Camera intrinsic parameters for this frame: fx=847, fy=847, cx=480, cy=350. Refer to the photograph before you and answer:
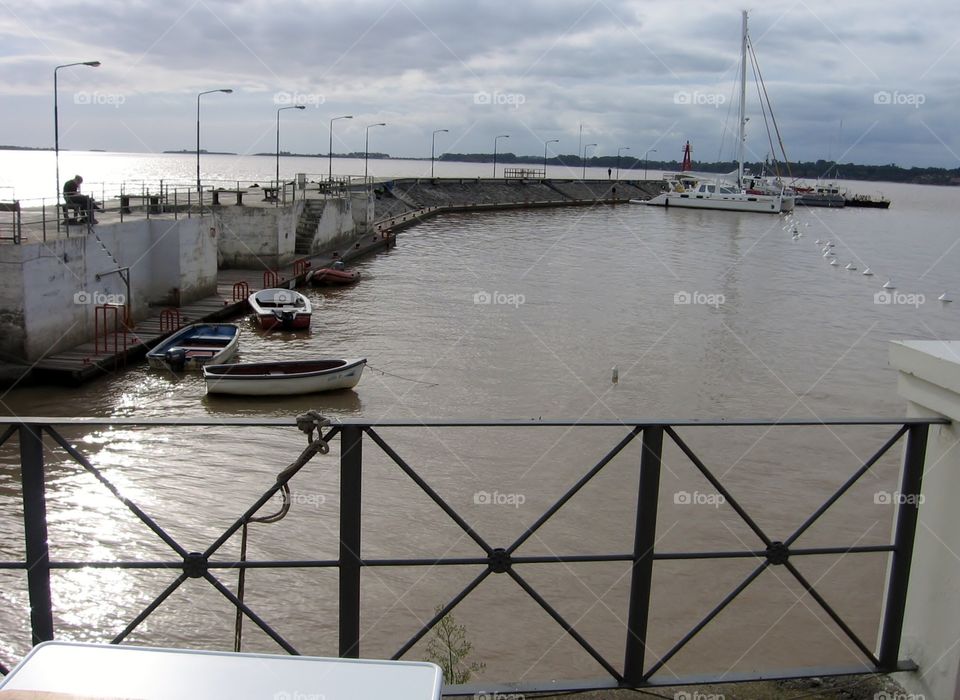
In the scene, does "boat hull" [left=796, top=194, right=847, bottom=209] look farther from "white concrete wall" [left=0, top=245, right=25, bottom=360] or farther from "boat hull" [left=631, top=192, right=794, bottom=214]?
"white concrete wall" [left=0, top=245, right=25, bottom=360]

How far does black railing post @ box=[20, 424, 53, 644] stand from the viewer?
3.57 metres

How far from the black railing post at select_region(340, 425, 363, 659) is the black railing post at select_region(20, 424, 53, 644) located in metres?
1.23

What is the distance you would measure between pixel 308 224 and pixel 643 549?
146ft

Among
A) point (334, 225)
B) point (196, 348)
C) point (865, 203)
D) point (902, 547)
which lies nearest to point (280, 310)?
point (196, 348)

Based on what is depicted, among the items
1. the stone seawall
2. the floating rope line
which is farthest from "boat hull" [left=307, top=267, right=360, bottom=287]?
the stone seawall

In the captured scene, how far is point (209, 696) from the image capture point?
2369 millimetres

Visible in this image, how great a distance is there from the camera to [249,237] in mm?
39188

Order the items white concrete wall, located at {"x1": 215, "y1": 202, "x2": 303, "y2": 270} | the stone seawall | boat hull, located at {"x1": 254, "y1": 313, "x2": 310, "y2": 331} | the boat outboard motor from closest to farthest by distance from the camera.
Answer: the boat outboard motor, boat hull, located at {"x1": 254, "y1": 313, "x2": 310, "y2": 331}, white concrete wall, located at {"x1": 215, "y1": 202, "x2": 303, "y2": 270}, the stone seawall

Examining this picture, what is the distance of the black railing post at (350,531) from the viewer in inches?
147

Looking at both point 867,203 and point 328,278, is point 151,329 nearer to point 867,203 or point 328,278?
point 328,278

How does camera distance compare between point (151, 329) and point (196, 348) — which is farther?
point (151, 329)

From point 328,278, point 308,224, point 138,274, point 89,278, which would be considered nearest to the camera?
point 89,278

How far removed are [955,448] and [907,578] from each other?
2.57 feet

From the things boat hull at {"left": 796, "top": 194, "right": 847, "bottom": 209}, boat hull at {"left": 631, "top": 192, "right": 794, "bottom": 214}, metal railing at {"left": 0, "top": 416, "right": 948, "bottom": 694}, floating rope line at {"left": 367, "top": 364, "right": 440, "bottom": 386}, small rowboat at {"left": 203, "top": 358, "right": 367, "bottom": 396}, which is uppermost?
boat hull at {"left": 796, "top": 194, "right": 847, "bottom": 209}
